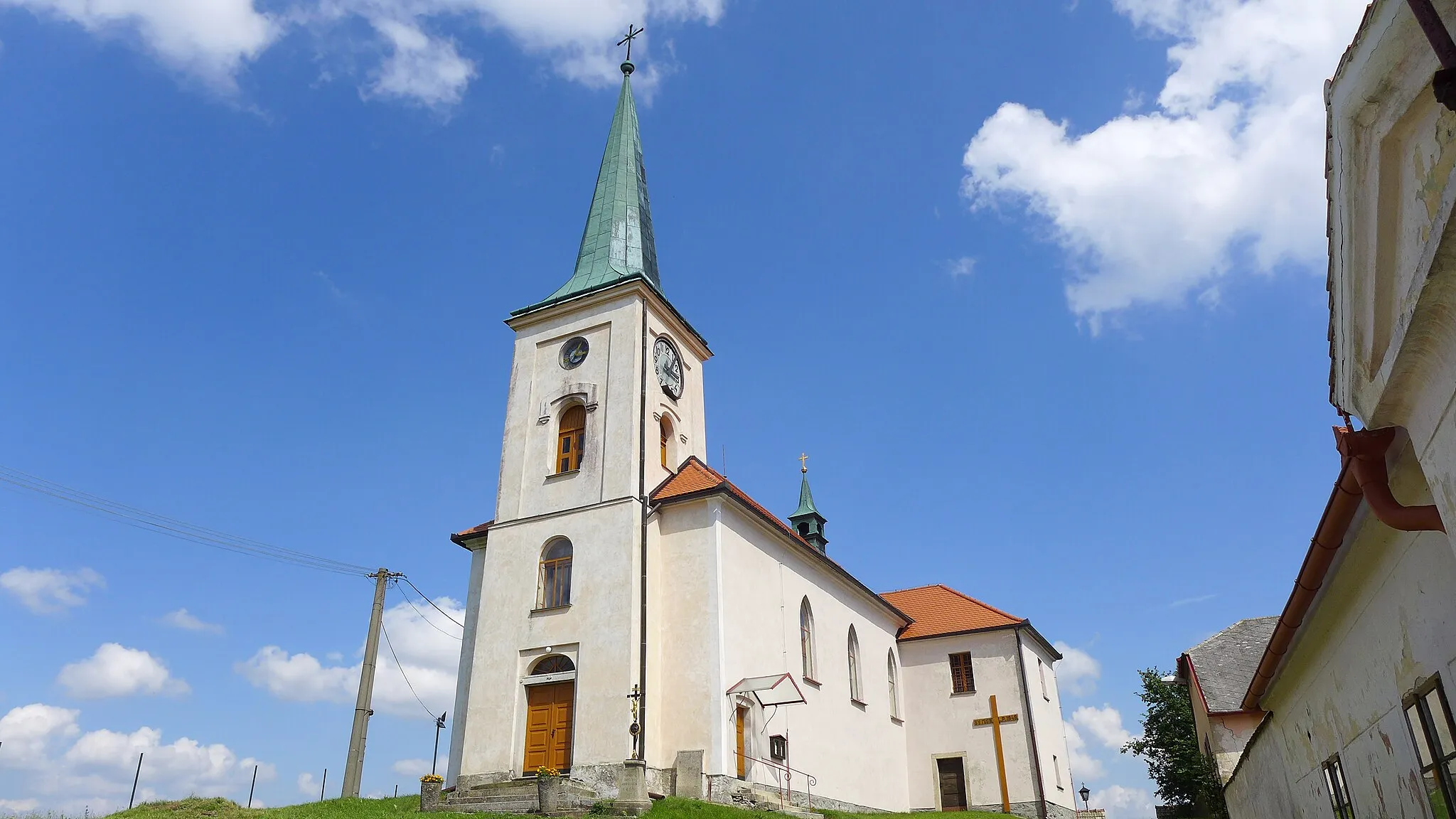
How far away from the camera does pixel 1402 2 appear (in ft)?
14.4

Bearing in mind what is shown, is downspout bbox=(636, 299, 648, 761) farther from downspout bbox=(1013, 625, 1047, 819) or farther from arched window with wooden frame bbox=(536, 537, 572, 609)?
downspout bbox=(1013, 625, 1047, 819)

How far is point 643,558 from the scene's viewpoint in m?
22.8

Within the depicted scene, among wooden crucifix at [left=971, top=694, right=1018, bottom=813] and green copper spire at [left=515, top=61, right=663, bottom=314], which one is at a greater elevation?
green copper spire at [left=515, top=61, right=663, bottom=314]

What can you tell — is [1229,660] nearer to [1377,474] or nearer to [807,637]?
[807,637]

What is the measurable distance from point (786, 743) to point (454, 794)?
8.08 metres

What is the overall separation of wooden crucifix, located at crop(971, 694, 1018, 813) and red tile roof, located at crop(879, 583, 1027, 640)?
2780 millimetres

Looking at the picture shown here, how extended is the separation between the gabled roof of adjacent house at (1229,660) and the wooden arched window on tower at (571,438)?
15.7 metres

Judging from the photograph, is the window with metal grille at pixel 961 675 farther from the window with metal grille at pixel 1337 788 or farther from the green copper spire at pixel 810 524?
the window with metal grille at pixel 1337 788

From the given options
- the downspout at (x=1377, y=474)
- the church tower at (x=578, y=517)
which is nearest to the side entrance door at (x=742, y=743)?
the church tower at (x=578, y=517)

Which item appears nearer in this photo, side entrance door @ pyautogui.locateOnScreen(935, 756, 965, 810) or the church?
the church

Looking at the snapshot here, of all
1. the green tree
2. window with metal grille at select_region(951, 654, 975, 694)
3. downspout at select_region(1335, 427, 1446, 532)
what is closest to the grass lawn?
downspout at select_region(1335, 427, 1446, 532)

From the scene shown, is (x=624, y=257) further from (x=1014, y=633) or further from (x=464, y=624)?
(x=1014, y=633)

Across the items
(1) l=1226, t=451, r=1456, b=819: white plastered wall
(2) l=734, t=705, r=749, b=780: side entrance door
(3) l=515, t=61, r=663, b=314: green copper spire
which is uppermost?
(3) l=515, t=61, r=663, b=314: green copper spire

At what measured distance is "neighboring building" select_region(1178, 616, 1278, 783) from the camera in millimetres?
19688
